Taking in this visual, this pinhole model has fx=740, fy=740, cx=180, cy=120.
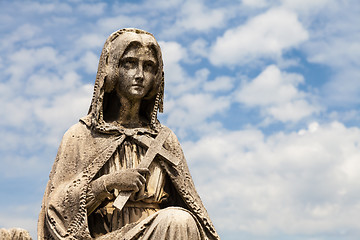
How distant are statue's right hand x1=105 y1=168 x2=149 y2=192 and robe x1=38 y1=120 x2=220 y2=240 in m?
0.34

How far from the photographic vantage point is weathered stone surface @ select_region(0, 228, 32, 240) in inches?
390

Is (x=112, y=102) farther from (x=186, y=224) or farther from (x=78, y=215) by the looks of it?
(x=186, y=224)

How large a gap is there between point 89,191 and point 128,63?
1.98m

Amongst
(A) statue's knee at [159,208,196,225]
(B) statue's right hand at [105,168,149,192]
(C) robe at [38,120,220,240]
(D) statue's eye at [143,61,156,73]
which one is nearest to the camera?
(A) statue's knee at [159,208,196,225]

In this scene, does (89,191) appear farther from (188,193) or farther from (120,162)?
(188,193)

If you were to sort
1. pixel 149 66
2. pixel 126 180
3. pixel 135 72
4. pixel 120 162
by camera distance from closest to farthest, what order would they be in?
1. pixel 126 180
2. pixel 120 162
3. pixel 135 72
4. pixel 149 66

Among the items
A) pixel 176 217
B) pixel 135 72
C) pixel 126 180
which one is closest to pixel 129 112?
pixel 135 72

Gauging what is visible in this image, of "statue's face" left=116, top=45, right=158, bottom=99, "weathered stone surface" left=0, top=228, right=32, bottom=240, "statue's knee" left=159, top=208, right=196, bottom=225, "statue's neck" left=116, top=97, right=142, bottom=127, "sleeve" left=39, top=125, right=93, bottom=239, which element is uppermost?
"statue's face" left=116, top=45, right=158, bottom=99

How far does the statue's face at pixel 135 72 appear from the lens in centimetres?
1064

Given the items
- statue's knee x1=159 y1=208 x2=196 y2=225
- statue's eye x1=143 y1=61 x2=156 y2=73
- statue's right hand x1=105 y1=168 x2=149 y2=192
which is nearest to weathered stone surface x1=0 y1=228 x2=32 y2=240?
statue's right hand x1=105 y1=168 x2=149 y2=192

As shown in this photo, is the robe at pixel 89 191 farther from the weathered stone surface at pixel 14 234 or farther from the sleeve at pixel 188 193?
the weathered stone surface at pixel 14 234

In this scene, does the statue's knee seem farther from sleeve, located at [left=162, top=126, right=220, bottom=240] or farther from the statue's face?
the statue's face

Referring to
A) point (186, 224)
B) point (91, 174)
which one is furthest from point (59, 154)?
point (186, 224)

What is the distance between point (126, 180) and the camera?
984 centimetres
